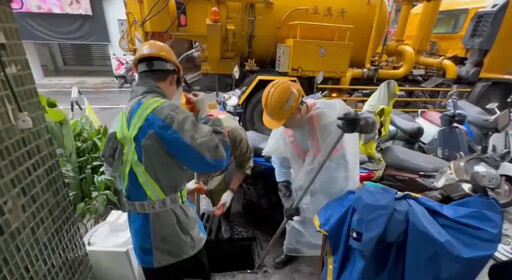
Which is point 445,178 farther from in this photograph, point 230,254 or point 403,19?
point 403,19

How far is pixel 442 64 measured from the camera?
532 centimetres

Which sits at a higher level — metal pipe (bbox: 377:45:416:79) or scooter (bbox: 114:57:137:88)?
metal pipe (bbox: 377:45:416:79)

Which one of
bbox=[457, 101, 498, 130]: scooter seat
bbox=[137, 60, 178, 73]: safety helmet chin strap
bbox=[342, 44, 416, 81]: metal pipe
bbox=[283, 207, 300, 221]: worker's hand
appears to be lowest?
bbox=[283, 207, 300, 221]: worker's hand

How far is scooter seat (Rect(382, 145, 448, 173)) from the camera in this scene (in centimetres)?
235

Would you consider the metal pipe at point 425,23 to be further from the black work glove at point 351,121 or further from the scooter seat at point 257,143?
the black work glove at point 351,121

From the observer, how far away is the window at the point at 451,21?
559cm

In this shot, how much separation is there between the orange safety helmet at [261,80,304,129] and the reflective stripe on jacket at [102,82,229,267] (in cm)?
49

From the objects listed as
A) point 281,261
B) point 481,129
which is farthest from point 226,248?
point 481,129

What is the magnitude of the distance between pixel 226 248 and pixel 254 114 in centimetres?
261

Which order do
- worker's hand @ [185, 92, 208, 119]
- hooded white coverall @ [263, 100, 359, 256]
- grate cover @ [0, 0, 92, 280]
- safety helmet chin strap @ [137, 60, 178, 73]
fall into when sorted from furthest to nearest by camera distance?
1. hooded white coverall @ [263, 100, 359, 256]
2. worker's hand @ [185, 92, 208, 119]
3. safety helmet chin strap @ [137, 60, 178, 73]
4. grate cover @ [0, 0, 92, 280]

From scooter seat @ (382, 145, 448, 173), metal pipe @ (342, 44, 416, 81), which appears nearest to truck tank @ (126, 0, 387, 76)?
metal pipe @ (342, 44, 416, 81)

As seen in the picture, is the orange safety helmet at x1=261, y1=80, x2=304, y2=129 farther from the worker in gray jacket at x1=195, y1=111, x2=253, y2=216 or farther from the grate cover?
the grate cover

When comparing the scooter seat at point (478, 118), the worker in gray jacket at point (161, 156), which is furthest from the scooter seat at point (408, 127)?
the worker in gray jacket at point (161, 156)

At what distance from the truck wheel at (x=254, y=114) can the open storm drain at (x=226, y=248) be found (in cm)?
235
